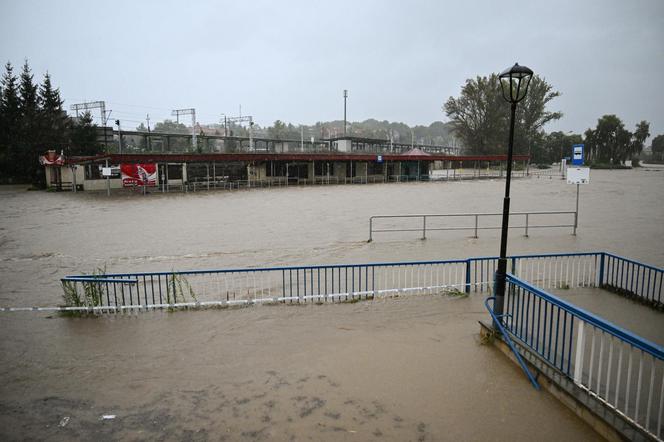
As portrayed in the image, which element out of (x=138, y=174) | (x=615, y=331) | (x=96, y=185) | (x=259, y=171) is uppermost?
(x=259, y=171)

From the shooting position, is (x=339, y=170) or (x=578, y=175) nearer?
(x=578, y=175)

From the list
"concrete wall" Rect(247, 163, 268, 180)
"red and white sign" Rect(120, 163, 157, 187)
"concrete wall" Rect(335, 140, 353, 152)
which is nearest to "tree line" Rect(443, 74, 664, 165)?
"concrete wall" Rect(335, 140, 353, 152)

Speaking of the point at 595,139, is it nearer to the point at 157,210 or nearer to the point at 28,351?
the point at 157,210

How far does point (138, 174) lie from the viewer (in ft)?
135

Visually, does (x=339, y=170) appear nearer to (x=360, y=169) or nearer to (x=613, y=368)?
(x=360, y=169)

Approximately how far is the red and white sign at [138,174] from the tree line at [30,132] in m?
13.3

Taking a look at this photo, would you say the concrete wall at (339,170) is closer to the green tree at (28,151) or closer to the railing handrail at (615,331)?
the green tree at (28,151)

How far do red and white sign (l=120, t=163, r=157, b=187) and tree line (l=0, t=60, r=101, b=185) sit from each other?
13269mm

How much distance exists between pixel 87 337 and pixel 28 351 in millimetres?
911

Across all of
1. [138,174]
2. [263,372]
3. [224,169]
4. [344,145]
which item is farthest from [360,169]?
[263,372]

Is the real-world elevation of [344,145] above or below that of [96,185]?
above

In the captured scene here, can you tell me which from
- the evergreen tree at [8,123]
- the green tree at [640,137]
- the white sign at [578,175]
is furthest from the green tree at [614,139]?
the evergreen tree at [8,123]

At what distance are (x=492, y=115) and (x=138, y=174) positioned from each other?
77.6 meters

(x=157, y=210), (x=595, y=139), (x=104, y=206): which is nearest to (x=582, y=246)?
(x=157, y=210)
